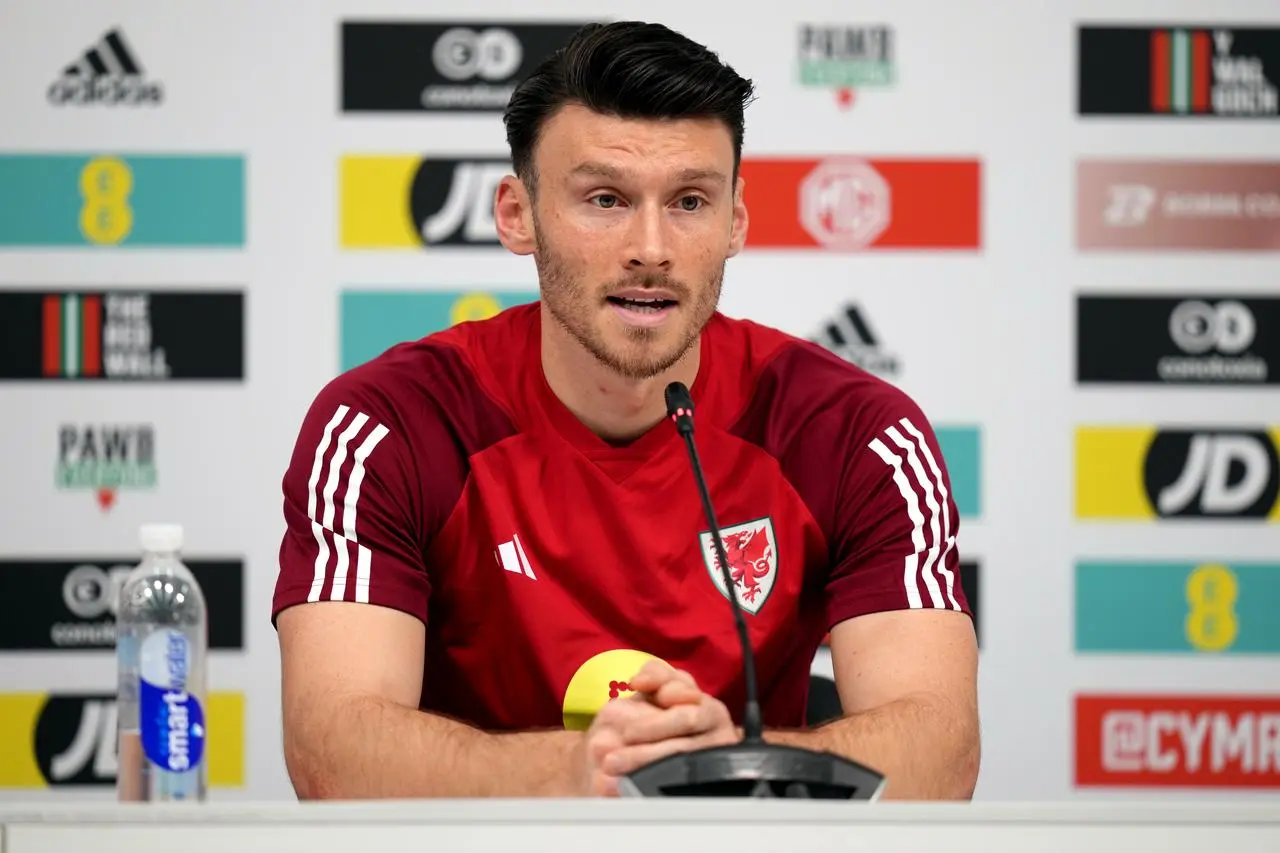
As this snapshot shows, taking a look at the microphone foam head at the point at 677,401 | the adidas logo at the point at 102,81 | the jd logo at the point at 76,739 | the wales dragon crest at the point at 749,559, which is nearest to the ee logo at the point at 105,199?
the adidas logo at the point at 102,81

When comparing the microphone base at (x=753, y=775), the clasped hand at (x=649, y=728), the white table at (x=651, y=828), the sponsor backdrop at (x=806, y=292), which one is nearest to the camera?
the white table at (x=651, y=828)

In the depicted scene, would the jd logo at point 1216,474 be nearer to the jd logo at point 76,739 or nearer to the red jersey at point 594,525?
the red jersey at point 594,525

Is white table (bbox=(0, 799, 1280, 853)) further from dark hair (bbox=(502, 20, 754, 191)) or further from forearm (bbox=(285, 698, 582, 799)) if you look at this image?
dark hair (bbox=(502, 20, 754, 191))

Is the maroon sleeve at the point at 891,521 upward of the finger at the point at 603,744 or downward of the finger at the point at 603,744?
upward

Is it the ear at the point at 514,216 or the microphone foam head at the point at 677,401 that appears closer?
the microphone foam head at the point at 677,401

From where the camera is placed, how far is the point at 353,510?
1.56m

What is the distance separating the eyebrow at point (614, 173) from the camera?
1.59 meters

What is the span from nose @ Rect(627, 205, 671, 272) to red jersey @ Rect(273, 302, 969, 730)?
19 centimetres

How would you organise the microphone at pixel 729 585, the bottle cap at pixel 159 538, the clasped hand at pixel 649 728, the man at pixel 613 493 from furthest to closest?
the man at pixel 613 493
the bottle cap at pixel 159 538
the clasped hand at pixel 649 728
the microphone at pixel 729 585

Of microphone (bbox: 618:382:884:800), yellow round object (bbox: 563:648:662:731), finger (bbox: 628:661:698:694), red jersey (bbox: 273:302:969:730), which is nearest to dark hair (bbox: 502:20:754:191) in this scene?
red jersey (bbox: 273:302:969:730)

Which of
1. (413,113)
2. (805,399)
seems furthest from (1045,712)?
(413,113)

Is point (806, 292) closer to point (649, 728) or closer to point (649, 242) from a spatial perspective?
point (649, 242)

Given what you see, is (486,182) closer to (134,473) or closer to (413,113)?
(413,113)

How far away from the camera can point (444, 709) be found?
1690 mm
